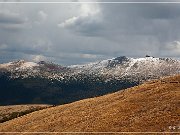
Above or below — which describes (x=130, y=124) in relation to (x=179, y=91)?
below

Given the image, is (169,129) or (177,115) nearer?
(169,129)

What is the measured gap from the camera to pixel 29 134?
226 ft

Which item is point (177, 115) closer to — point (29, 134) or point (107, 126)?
point (107, 126)

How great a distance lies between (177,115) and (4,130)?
4040cm

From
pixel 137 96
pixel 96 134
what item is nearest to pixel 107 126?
pixel 96 134

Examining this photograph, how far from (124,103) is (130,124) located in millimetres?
14258

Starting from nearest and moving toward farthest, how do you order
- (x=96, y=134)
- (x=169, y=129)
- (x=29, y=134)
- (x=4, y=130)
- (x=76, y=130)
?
(x=169, y=129)
(x=96, y=134)
(x=76, y=130)
(x=29, y=134)
(x=4, y=130)

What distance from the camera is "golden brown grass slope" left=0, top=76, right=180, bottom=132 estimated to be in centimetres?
6012

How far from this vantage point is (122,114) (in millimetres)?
67438

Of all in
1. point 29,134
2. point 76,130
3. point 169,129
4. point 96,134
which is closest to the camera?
point 169,129

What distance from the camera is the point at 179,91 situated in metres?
74.2

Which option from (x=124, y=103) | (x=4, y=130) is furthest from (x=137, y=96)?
(x=4, y=130)

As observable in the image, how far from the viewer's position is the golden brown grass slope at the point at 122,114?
60125 millimetres

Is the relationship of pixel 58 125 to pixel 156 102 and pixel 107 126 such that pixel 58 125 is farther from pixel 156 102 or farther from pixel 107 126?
pixel 156 102
